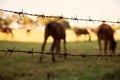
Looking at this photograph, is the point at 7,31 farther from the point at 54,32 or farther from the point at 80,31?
the point at 54,32

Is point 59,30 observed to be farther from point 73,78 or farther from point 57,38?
point 73,78

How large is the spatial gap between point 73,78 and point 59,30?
4.95 meters

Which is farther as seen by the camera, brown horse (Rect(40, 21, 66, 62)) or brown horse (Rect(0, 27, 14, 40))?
brown horse (Rect(0, 27, 14, 40))

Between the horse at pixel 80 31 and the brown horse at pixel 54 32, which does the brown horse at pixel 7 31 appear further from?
the brown horse at pixel 54 32

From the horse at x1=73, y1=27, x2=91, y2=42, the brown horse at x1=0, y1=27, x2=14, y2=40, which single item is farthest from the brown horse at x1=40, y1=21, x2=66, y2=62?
the horse at x1=73, y1=27, x2=91, y2=42

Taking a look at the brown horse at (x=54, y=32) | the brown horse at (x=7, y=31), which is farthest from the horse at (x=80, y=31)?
the brown horse at (x=54, y=32)

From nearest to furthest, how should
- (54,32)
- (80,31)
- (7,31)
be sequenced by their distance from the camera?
(54,32) → (7,31) → (80,31)

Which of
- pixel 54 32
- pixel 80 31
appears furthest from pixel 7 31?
pixel 54 32

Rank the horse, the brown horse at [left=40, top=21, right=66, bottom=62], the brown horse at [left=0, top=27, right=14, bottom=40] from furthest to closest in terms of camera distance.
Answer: the horse, the brown horse at [left=0, top=27, right=14, bottom=40], the brown horse at [left=40, top=21, right=66, bottom=62]

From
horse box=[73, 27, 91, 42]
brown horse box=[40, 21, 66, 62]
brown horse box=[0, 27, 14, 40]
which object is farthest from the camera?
horse box=[73, 27, 91, 42]

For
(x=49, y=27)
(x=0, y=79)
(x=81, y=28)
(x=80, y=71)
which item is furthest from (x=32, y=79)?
(x=81, y=28)

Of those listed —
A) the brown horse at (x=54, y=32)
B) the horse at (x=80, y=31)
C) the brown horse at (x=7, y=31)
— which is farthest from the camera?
the horse at (x=80, y=31)

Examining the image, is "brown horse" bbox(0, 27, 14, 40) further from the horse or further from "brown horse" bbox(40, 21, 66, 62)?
"brown horse" bbox(40, 21, 66, 62)

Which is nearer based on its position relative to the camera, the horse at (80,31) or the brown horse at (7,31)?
the brown horse at (7,31)
